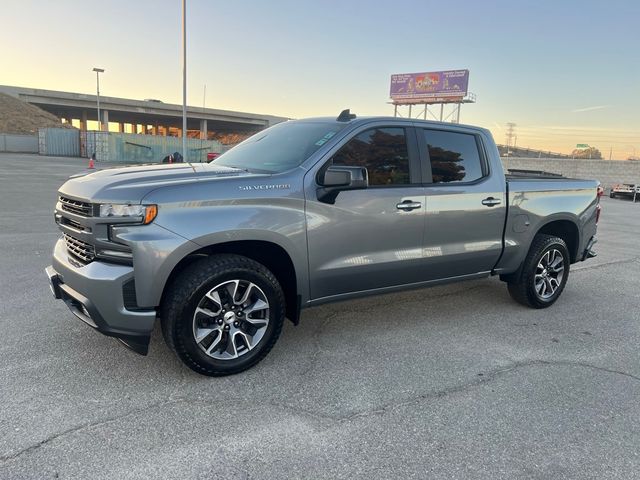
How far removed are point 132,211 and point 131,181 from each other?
31 cm

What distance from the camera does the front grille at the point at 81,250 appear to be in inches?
124

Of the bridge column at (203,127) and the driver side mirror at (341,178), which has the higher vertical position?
the bridge column at (203,127)

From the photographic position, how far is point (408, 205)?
13.3 feet

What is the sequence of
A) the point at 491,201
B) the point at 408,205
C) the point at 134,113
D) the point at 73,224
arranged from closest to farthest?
the point at 73,224, the point at 408,205, the point at 491,201, the point at 134,113

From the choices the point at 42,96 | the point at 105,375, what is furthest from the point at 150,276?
the point at 42,96

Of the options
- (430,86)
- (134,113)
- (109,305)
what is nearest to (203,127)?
(134,113)

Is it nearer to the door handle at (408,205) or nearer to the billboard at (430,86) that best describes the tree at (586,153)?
the billboard at (430,86)

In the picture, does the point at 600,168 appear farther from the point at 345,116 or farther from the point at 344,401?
the point at 344,401

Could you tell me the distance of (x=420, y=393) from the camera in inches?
129

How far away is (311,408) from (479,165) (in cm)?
297

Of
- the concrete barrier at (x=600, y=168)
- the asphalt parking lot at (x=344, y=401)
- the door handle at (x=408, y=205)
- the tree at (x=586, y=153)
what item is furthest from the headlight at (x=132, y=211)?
the tree at (x=586, y=153)

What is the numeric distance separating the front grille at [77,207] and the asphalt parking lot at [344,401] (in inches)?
44.8

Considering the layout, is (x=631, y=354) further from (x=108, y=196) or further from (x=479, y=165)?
(x=108, y=196)

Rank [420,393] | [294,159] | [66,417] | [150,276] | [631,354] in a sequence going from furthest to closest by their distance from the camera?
[631,354] < [294,159] < [420,393] < [150,276] < [66,417]
